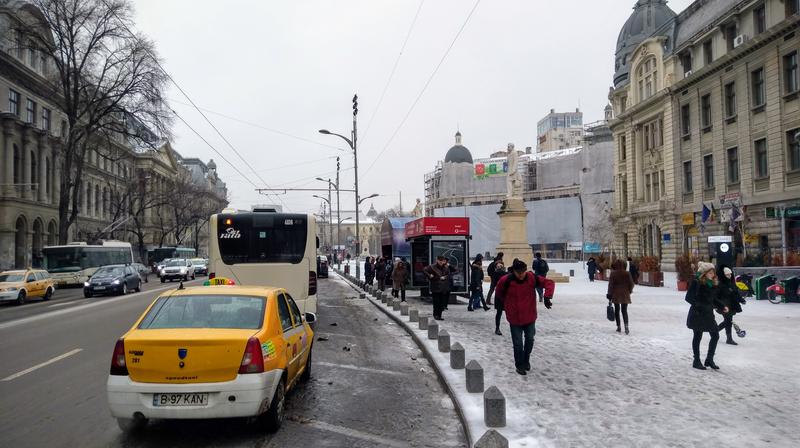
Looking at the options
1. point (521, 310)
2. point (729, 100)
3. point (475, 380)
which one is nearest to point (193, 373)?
point (475, 380)

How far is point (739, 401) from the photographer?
23.3ft

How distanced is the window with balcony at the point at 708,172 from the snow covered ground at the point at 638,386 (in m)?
24.7

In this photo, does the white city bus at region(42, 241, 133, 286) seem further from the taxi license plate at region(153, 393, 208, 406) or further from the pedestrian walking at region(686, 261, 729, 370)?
the pedestrian walking at region(686, 261, 729, 370)

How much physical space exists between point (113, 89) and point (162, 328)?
34.4m

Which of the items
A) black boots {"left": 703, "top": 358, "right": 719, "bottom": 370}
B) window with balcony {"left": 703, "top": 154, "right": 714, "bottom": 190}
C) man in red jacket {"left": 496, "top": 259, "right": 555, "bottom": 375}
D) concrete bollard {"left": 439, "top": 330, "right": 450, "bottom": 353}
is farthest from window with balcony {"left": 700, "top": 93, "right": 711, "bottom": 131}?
man in red jacket {"left": 496, "top": 259, "right": 555, "bottom": 375}

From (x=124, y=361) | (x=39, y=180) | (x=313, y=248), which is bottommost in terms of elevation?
(x=124, y=361)

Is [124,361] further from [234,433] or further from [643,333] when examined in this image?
[643,333]

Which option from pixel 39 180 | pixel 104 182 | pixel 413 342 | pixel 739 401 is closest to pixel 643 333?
pixel 413 342

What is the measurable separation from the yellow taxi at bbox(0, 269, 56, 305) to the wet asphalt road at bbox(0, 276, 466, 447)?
40.0 feet

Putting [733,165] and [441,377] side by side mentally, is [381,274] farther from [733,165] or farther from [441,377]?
[733,165]

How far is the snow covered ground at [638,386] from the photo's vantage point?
588cm

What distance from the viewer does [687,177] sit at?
132ft

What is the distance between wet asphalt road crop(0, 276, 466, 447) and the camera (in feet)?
19.5

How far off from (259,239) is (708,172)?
32208mm
